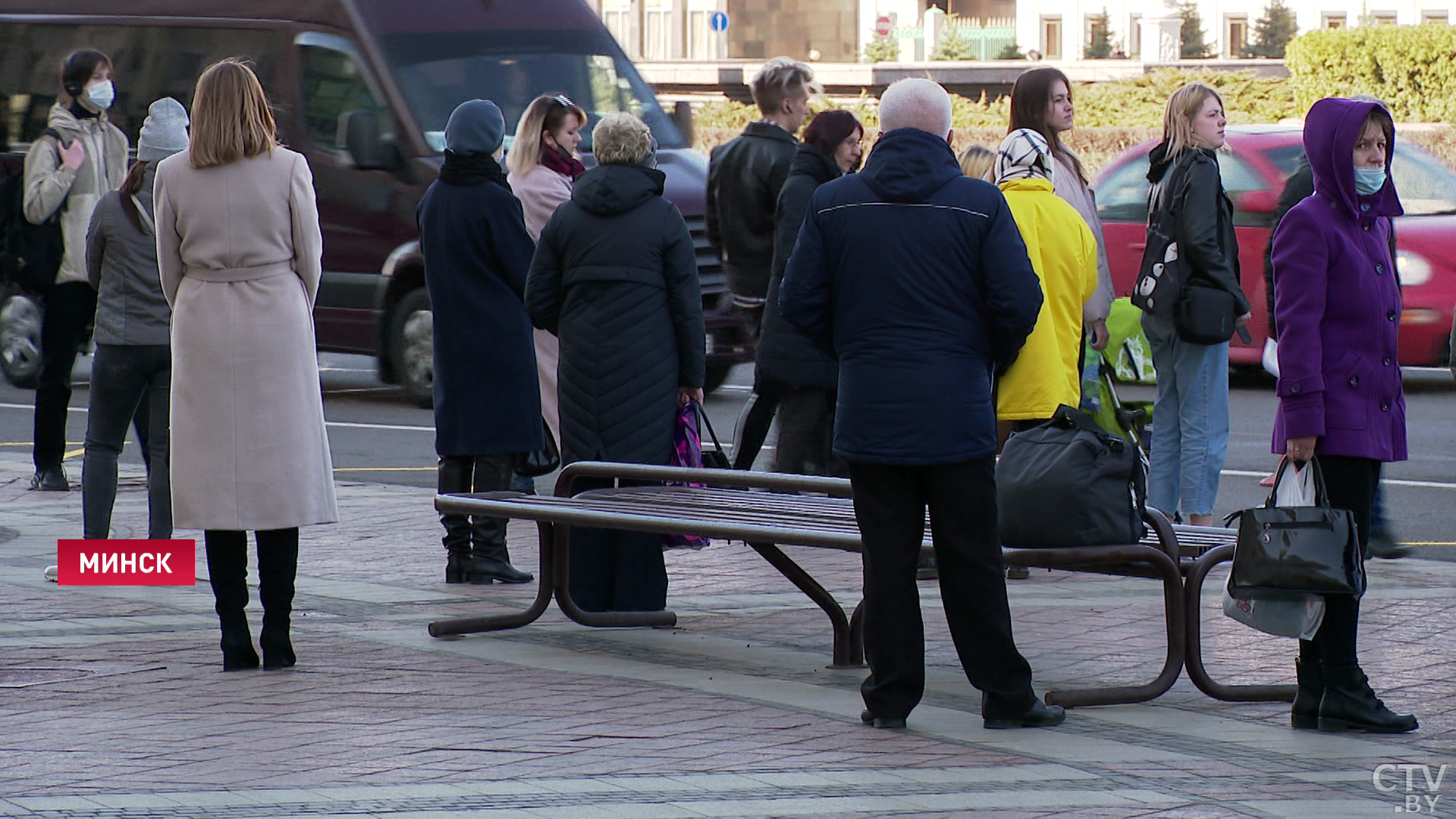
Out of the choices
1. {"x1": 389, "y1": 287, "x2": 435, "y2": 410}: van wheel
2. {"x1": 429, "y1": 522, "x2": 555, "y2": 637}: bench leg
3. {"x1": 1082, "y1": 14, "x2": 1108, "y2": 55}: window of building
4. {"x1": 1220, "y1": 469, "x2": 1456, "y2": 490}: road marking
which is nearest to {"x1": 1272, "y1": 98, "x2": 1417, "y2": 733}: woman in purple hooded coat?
{"x1": 429, "y1": 522, "x2": 555, "y2": 637}: bench leg

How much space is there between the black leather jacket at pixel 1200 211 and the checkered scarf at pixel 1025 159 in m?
1.18

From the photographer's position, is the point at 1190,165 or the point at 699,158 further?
the point at 699,158

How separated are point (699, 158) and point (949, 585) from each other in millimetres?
9976

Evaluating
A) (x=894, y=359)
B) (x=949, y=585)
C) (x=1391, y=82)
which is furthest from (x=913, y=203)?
(x=1391, y=82)

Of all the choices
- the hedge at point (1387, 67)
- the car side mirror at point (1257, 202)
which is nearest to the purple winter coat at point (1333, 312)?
the car side mirror at point (1257, 202)

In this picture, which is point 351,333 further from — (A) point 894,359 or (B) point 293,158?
(A) point 894,359

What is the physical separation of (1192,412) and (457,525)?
2.87 m

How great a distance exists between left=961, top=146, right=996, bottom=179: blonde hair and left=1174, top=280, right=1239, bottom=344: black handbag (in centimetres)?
92

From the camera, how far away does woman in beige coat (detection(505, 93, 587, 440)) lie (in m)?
9.78

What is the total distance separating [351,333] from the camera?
50.3 ft

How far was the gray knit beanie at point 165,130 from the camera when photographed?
820 cm

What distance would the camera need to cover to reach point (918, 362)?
5.80m

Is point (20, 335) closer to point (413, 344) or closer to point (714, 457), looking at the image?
point (413, 344)

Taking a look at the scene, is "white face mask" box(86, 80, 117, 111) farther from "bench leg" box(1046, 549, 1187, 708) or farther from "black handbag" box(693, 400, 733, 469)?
"bench leg" box(1046, 549, 1187, 708)
